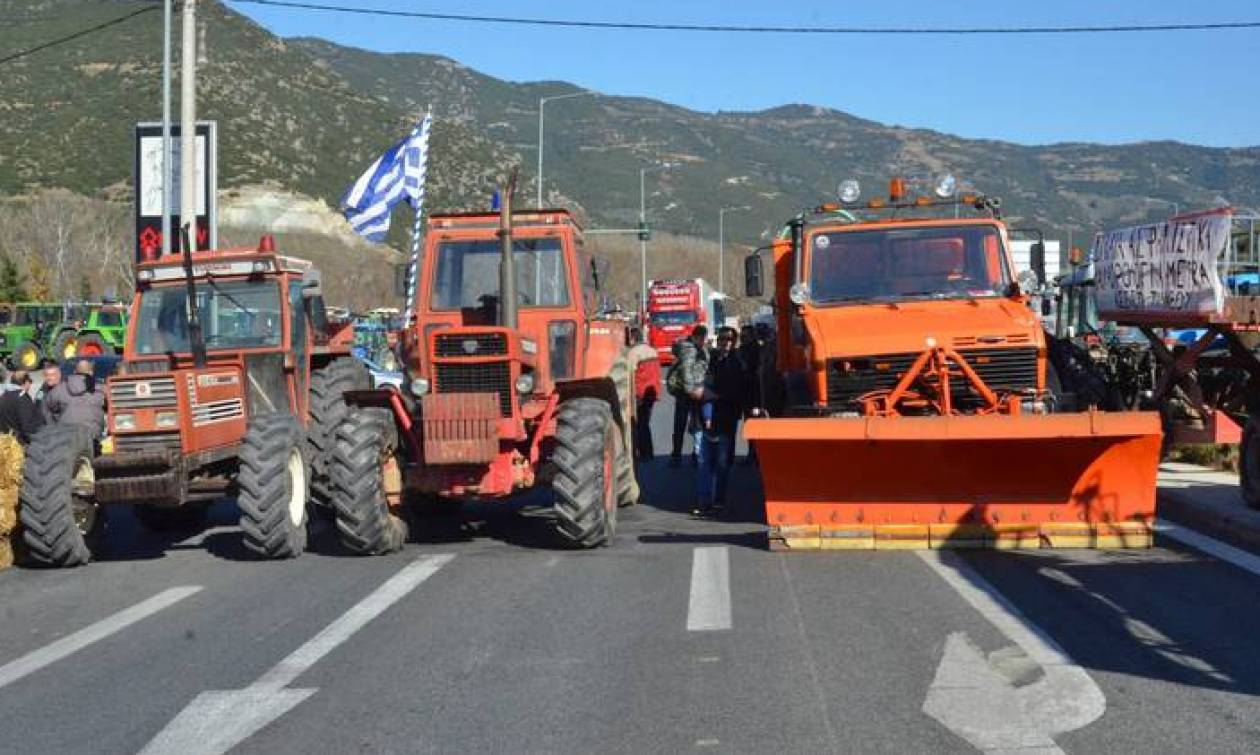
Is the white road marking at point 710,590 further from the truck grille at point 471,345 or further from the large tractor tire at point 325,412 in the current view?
the large tractor tire at point 325,412

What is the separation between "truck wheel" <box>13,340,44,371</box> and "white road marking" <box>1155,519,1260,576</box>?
30633mm

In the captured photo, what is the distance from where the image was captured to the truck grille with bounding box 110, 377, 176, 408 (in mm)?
12641

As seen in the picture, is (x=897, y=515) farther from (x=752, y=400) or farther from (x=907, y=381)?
(x=752, y=400)

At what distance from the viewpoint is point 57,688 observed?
842cm

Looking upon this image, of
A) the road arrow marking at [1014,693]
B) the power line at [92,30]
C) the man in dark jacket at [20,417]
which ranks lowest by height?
the road arrow marking at [1014,693]

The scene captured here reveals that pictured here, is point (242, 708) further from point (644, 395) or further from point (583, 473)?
point (644, 395)

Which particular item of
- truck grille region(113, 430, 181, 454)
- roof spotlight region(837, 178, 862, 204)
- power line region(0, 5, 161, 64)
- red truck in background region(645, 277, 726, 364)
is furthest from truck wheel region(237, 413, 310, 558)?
red truck in background region(645, 277, 726, 364)

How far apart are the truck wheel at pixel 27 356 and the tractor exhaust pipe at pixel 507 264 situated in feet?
90.2

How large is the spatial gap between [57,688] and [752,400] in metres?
9.18

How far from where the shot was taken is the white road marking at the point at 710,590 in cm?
960

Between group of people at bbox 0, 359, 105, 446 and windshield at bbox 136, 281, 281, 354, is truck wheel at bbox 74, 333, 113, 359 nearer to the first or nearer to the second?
group of people at bbox 0, 359, 105, 446

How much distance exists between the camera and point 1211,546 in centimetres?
1232

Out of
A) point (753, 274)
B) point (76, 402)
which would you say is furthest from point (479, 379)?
point (76, 402)

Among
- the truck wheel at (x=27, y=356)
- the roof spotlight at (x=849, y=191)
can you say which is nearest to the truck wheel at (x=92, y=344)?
the truck wheel at (x=27, y=356)
